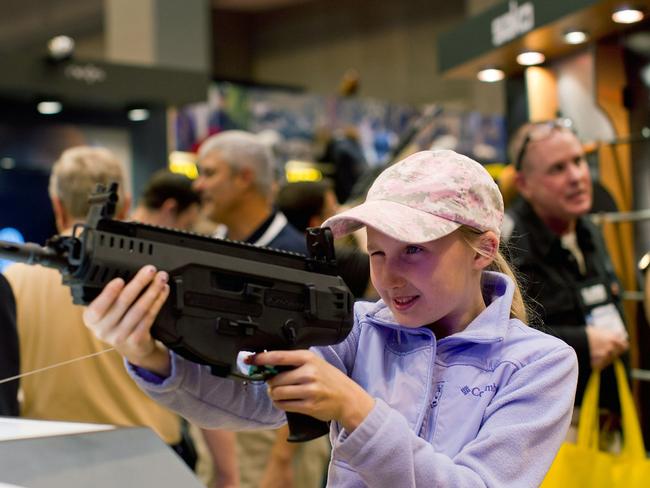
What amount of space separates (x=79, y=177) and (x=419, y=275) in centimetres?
166

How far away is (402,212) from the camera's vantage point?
5.04 feet

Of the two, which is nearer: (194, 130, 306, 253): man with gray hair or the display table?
the display table

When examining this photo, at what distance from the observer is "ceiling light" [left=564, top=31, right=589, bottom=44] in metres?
3.97

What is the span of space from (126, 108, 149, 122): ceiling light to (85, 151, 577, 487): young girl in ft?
22.4

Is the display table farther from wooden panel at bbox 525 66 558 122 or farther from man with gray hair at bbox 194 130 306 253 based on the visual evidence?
wooden panel at bbox 525 66 558 122

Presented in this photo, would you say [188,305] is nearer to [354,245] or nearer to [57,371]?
[57,371]

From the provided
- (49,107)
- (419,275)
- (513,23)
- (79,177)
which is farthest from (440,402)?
(49,107)

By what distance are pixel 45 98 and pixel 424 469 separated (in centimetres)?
681

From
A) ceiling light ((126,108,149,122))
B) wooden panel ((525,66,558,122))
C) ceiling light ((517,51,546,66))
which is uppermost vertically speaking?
ceiling light ((126,108,149,122))

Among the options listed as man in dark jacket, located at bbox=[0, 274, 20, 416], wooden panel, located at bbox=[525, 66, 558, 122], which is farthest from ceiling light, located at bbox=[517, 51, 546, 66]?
man in dark jacket, located at bbox=[0, 274, 20, 416]

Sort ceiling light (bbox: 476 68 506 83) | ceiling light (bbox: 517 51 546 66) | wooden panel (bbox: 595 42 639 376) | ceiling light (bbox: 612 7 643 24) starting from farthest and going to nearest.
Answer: ceiling light (bbox: 476 68 506 83) < ceiling light (bbox: 517 51 546 66) < wooden panel (bbox: 595 42 639 376) < ceiling light (bbox: 612 7 643 24)

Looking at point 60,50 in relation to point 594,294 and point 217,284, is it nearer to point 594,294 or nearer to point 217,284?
point 594,294

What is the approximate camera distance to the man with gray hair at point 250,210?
11.7 feet

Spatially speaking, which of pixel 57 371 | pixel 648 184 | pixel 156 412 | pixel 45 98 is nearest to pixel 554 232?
pixel 648 184
